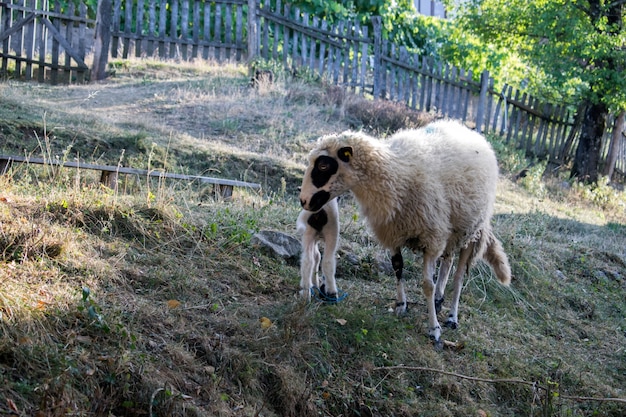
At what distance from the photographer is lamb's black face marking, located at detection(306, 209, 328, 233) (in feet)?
19.7

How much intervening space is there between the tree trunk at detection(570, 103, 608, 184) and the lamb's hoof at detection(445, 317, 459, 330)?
1204cm

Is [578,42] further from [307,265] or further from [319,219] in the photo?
[307,265]

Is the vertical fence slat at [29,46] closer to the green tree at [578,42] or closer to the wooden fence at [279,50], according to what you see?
the wooden fence at [279,50]

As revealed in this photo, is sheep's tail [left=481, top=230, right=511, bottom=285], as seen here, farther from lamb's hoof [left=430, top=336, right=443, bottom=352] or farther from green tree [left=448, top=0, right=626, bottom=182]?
green tree [left=448, top=0, right=626, bottom=182]

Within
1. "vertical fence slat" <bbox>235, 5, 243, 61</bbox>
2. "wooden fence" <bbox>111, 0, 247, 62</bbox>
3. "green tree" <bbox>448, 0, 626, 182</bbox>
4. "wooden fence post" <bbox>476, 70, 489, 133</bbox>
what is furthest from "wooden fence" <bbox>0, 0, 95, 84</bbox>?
"green tree" <bbox>448, 0, 626, 182</bbox>

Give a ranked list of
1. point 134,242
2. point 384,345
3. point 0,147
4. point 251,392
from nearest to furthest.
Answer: point 251,392, point 384,345, point 134,242, point 0,147

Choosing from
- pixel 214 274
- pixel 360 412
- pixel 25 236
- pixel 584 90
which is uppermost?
pixel 584 90

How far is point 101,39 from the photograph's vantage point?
15508 millimetres

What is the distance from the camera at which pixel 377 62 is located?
53.9ft

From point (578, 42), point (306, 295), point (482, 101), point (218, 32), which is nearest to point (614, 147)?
point (482, 101)

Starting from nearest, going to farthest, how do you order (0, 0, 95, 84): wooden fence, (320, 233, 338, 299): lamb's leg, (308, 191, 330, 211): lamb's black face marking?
1. (308, 191, 330, 211): lamb's black face marking
2. (320, 233, 338, 299): lamb's leg
3. (0, 0, 95, 84): wooden fence

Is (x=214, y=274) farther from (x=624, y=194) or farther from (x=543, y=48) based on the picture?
(x=624, y=194)

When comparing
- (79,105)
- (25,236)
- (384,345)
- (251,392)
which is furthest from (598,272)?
(79,105)

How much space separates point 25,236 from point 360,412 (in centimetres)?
287
